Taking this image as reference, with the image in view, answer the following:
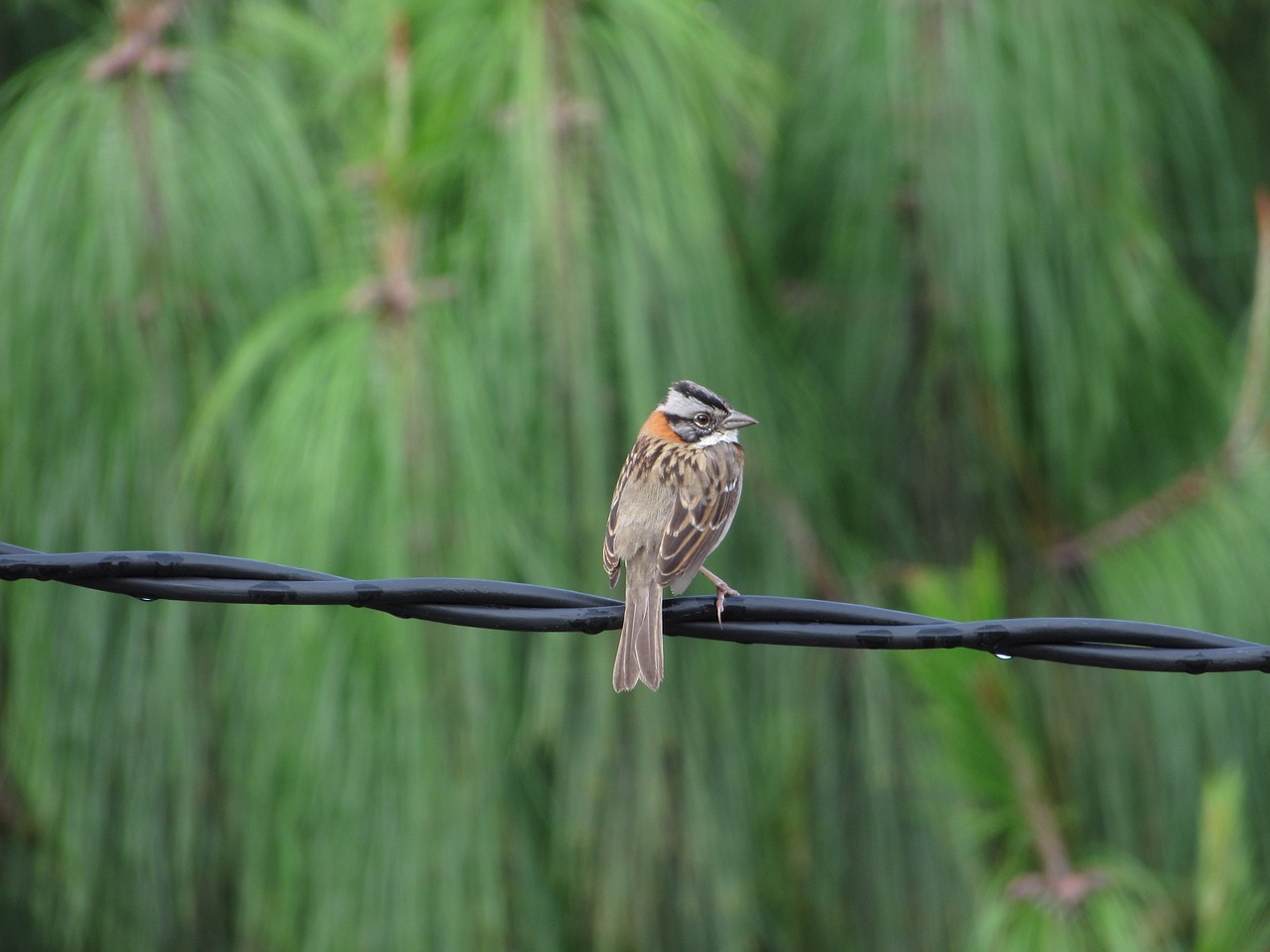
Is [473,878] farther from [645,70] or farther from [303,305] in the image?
[645,70]

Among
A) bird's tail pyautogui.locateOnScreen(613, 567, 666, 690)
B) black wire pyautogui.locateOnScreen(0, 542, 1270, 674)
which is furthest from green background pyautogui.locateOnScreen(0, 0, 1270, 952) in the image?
black wire pyautogui.locateOnScreen(0, 542, 1270, 674)

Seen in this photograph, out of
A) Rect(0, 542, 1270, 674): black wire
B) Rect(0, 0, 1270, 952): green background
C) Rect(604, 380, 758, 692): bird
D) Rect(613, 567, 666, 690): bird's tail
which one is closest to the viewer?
Rect(0, 542, 1270, 674): black wire

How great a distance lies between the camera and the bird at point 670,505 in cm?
314

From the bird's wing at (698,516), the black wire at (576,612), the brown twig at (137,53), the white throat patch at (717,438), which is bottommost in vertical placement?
the black wire at (576,612)

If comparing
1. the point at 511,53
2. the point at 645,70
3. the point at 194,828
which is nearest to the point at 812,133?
the point at 645,70

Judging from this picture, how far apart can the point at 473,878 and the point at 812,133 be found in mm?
2320

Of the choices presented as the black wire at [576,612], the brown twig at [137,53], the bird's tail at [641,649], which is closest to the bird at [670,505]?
the bird's tail at [641,649]

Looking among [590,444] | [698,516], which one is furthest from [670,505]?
[590,444]

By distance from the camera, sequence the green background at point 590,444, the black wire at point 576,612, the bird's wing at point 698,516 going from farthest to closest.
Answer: the green background at point 590,444 < the bird's wing at point 698,516 < the black wire at point 576,612

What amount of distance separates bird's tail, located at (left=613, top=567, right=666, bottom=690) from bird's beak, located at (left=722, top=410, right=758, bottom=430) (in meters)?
0.69

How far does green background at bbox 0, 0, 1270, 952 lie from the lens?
3529mm

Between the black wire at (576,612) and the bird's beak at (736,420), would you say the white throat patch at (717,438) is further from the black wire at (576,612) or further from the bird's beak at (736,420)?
the black wire at (576,612)

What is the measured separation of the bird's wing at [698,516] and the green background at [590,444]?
9.1 inches

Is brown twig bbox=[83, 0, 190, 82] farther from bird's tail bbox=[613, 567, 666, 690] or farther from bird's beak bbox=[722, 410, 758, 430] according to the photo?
bird's tail bbox=[613, 567, 666, 690]
